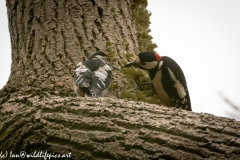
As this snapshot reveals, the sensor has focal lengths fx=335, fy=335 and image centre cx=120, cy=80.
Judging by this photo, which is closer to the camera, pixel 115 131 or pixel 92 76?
pixel 115 131

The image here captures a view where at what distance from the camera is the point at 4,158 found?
192cm

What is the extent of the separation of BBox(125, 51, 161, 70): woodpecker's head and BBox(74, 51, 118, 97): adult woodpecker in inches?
9.1

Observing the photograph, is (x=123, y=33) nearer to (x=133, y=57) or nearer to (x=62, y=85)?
(x=133, y=57)

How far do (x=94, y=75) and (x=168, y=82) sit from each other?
0.84 m

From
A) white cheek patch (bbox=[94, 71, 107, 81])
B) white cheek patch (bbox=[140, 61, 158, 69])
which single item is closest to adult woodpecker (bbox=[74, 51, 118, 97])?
white cheek patch (bbox=[94, 71, 107, 81])

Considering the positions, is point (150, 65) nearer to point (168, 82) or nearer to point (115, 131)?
point (168, 82)

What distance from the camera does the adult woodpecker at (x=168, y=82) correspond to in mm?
3521

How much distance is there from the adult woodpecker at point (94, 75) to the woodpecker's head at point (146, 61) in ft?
0.76

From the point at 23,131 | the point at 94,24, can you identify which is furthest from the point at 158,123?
the point at 94,24

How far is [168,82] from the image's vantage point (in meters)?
3.56

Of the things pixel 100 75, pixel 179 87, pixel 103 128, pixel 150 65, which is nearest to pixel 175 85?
pixel 179 87

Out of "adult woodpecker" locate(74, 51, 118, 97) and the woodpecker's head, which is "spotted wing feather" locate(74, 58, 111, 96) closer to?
"adult woodpecker" locate(74, 51, 118, 97)

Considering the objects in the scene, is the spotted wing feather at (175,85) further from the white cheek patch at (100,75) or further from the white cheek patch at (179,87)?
the white cheek patch at (100,75)

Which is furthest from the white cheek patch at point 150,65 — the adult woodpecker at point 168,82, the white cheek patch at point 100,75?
the white cheek patch at point 100,75
